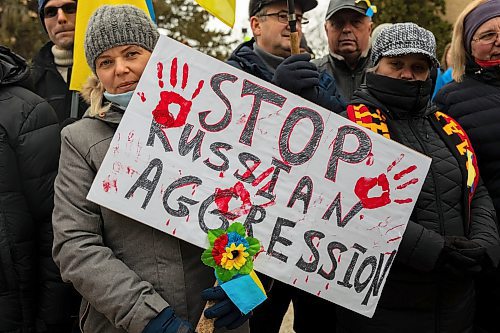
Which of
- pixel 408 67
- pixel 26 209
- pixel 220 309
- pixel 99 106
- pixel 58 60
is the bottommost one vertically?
pixel 26 209

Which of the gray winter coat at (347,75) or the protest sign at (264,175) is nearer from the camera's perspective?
the protest sign at (264,175)

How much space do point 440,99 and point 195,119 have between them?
1.49m

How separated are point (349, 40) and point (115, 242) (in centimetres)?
201

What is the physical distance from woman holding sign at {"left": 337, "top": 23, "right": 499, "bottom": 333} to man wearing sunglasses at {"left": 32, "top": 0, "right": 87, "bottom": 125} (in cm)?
156

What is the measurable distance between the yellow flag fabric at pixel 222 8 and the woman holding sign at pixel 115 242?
0.41m

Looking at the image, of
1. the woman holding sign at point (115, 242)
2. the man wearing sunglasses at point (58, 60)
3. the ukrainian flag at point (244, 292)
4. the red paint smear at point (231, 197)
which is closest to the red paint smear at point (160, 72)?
the woman holding sign at point (115, 242)

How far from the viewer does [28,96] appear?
255 cm

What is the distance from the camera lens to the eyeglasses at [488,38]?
2836 millimetres

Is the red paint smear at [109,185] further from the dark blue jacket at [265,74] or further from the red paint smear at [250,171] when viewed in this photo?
the dark blue jacket at [265,74]

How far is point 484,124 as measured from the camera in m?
2.75

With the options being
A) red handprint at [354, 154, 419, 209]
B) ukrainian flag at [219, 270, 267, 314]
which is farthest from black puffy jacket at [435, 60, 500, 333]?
ukrainian flag at [219, 270, 267, 314]

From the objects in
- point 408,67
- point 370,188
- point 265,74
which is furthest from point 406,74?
point 265,74

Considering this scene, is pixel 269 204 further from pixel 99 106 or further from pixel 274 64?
pixel 274 64

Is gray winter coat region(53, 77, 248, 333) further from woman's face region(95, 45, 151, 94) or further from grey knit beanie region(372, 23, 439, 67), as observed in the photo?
grey knit beanie region(372, 23, 439, 67)
